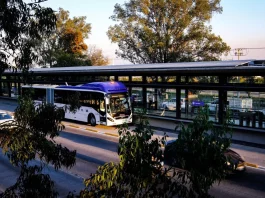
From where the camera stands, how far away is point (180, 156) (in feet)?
12.6

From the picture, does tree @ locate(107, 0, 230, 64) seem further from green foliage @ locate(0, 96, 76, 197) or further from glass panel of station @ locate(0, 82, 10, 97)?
green foliage @ locate(0, 96, 76, 197)

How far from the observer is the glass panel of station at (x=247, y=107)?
17.2 metres

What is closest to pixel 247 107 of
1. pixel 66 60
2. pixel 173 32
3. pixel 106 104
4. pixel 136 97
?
pixel 106 104

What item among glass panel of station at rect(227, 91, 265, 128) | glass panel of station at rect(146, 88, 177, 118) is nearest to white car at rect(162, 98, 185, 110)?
glass panel of station at rect(146, 88, 177, 118)

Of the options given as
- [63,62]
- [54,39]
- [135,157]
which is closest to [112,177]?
[135,157]

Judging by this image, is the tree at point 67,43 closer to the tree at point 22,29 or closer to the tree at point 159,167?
the tree at point 22,29

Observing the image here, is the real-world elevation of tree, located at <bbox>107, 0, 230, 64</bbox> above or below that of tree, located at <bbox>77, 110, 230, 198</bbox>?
above

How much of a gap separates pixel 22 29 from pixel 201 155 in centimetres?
372

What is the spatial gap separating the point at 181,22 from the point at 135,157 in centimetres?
3457

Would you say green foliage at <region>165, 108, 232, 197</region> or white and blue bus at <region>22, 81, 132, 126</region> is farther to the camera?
white and blue bus at <region>22, 81, 132, 126</region>

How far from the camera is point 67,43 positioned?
182ft

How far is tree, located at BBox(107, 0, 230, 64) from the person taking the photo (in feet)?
120

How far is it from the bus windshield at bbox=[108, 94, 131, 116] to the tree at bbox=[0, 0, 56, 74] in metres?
15.7

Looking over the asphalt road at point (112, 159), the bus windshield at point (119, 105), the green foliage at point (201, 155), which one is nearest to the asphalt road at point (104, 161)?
the asphalt road at point (112, 159)
